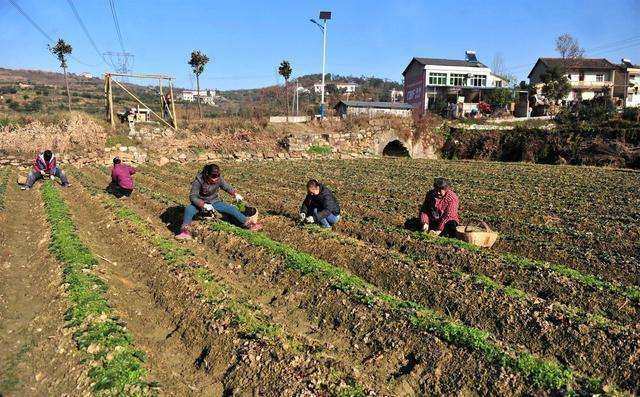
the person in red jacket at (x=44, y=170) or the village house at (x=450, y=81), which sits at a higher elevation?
the village house at (x=450, y=81)

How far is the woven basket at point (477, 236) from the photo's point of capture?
9367 millimetres

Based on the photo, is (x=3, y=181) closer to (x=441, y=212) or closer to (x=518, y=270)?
(x=441, y=212)

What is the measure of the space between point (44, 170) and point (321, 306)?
1439 centimetres

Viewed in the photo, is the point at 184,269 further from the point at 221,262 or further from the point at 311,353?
the point at 311,353

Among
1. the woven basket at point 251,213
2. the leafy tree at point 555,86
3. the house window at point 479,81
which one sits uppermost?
the house window at point 479,81

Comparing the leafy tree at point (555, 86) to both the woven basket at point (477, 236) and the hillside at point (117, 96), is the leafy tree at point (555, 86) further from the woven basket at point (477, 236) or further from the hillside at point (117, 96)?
the woven basket at point (477, 236)

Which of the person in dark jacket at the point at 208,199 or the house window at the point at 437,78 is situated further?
the house window at the point at 437,78

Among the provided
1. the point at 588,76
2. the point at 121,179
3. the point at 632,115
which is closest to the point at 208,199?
the point at 121,179

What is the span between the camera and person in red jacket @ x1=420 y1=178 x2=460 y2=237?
388 inches

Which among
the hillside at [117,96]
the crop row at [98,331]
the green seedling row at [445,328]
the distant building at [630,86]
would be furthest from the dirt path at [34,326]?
the distant building at [630,86]

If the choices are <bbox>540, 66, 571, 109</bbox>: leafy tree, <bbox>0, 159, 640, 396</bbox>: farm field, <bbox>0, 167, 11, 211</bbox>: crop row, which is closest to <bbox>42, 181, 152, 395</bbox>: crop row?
<bbox>0, 159, 640, 396</bbox>: farm field

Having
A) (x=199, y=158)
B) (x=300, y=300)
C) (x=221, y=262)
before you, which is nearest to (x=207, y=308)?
(x=300, y=300)

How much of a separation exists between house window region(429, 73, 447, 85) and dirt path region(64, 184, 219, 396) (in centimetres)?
5697

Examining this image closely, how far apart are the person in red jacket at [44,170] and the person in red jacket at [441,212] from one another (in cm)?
1311
